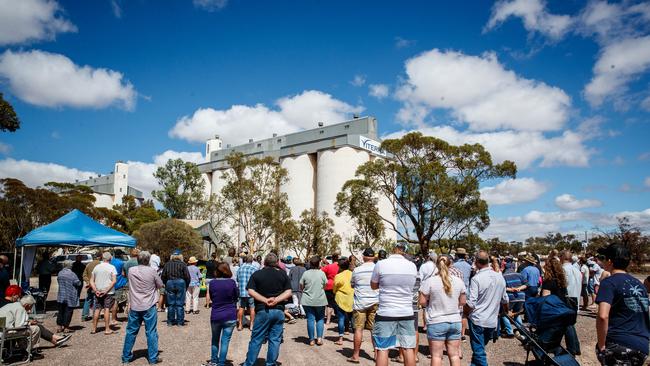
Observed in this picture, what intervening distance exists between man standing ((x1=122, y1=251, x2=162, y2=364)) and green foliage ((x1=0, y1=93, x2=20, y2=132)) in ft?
47.0

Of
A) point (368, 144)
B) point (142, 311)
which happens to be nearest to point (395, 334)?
point (142, 311)

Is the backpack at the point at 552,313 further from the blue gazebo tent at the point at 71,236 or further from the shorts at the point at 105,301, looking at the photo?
the blue gazebo tent at the point at 71,236

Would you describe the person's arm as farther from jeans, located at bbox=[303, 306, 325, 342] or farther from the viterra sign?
the viterra sign

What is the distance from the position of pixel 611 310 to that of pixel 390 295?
243 cm

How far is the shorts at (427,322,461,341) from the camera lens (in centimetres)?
511

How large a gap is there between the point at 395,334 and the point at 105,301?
7.20 metres

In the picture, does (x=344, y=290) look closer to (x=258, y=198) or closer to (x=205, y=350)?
(x=205, y=350)

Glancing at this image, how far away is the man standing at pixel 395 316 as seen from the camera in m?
5.31

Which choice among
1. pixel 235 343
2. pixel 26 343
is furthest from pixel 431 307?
pixel 26 343

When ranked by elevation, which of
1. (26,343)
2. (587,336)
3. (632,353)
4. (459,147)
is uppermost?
(459,147)

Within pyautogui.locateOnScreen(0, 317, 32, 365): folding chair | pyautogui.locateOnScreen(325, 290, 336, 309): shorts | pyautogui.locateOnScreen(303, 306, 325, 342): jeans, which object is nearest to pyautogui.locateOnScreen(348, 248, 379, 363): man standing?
pyautogui.locateOnScreen(303, 306, 325, 342): jeans

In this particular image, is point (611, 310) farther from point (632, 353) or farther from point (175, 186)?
point (175, 186)

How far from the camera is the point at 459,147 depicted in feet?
88.6

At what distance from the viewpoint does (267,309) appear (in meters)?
5.88
